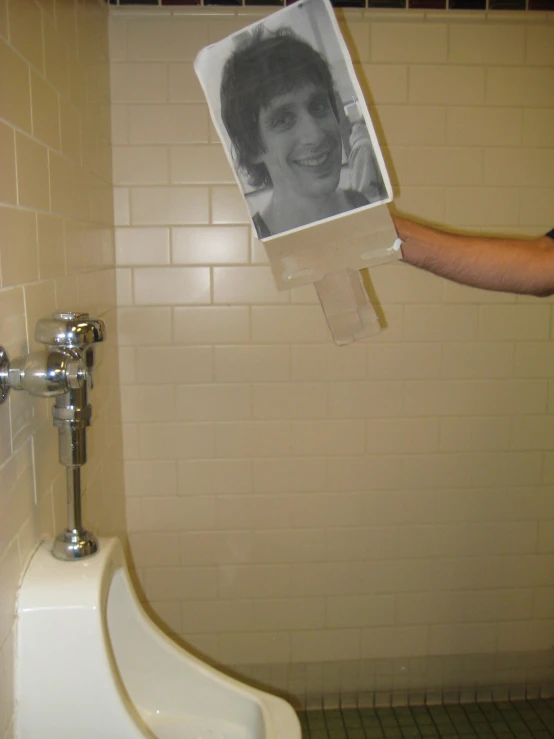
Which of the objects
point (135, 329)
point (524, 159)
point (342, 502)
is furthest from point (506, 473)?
point (135, 329)

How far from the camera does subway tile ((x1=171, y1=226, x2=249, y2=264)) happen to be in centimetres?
186

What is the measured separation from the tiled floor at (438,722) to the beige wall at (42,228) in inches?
37.8

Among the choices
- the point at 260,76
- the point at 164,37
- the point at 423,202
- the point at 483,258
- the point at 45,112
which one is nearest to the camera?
the point at 260,76

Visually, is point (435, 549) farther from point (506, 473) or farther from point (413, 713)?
point (413, 713)

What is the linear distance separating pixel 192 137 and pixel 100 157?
30cm

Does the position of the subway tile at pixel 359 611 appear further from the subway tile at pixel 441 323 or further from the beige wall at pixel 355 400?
the subway tile at pixel 441 323

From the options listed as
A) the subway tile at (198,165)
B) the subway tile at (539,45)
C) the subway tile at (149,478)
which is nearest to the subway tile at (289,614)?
the subway tile at (149,478)

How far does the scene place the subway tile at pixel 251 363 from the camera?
1912mm

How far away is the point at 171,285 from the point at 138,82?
55cm

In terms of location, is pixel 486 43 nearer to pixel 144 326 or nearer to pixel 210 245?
pixel 210 245

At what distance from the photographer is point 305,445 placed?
196cm

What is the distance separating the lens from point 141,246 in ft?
6.09

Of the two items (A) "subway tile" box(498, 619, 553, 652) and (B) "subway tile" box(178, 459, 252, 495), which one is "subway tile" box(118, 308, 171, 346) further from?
(A) "subway tile" box(498, 619, 553, 652)

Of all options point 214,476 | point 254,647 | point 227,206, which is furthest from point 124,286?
point 254,647
